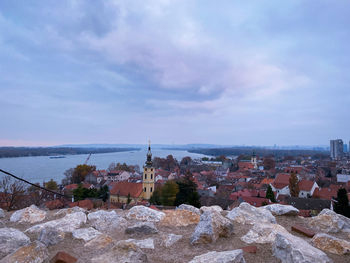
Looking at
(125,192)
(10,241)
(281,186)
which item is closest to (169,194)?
(125,192)

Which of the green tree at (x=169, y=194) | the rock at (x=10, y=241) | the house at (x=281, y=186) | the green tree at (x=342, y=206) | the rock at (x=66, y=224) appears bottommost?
the house at (x=281, y=186)

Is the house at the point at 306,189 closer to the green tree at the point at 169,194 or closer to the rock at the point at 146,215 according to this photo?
the green tree at the point at 169,194

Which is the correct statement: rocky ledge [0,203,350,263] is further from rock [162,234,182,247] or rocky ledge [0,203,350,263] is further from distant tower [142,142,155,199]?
distant tower [142,142,155,199]

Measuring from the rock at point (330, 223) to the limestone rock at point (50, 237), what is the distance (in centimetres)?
393

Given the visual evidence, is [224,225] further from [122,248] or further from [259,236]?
[122,248]

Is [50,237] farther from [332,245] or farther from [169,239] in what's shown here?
[332,245]

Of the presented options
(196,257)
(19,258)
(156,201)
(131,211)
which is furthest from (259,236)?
(156,201)

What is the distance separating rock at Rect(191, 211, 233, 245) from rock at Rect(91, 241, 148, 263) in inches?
30.0

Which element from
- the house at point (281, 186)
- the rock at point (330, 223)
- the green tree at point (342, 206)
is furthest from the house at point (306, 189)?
the rock at point (330, 223)

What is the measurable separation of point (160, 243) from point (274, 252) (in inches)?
55.0

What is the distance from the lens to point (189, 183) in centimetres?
2036

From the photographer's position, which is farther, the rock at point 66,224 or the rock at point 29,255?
the rock at point 66,224

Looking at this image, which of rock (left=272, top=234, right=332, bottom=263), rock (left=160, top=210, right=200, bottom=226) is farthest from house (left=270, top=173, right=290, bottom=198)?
rock (left=272, top=234, right=332, bottom=263)

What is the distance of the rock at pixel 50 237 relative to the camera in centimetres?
297
